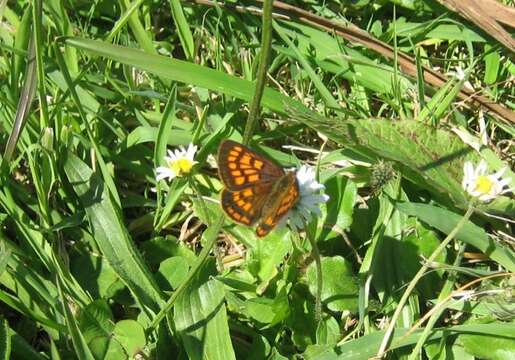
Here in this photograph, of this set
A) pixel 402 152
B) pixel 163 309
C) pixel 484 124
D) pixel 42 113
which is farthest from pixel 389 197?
pixel 42 113

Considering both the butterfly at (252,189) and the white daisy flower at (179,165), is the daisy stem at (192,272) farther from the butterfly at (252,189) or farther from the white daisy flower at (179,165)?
the white daisy flower at (179,165)

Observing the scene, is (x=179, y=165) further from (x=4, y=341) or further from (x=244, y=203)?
(x=4, y=341)

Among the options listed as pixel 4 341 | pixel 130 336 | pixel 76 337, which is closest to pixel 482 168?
pixel 130 336

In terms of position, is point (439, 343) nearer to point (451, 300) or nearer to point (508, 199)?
point (451, 300)

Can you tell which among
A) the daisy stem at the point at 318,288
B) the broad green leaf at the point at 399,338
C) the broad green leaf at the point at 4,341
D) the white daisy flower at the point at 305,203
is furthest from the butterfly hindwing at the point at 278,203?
the broad green leaf at the point at 4,341

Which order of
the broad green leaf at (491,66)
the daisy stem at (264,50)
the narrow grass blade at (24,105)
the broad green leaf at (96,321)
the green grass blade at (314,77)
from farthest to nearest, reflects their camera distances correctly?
1. the broad green leaf at (491,66)
2. the green grass blade at (314,77)
3. the narrow grass blade at (24,105)
4. the broad green leaf at (96,321)
5. the daisy stem at (264,50)

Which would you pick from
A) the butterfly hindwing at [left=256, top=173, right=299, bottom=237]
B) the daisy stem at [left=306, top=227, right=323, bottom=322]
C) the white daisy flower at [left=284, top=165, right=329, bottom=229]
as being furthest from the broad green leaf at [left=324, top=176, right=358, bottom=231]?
the butterfly hindwing at [left=256, top=173, right=299, bottom=237]
